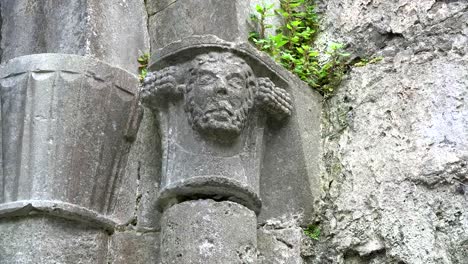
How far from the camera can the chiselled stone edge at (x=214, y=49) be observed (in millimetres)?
2820

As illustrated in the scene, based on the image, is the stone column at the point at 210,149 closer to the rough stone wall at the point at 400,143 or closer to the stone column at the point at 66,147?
the stone column at the point at 66,147

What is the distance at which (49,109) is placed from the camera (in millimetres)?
2758

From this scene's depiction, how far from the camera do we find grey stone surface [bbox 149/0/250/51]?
311 cm

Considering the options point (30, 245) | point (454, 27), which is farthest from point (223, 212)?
point (454, 27)

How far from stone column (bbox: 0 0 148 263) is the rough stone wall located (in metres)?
0.79

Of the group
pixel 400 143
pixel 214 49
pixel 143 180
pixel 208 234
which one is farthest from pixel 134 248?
pixel 400 143

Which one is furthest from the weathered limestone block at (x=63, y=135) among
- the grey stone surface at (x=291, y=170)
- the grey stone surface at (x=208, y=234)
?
the grey stone surface at (x=291, y=170)

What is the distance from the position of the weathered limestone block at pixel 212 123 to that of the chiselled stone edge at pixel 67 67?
0.12 meters

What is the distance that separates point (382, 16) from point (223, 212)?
3.62 feet

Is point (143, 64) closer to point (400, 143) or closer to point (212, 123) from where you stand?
point (212, 123)

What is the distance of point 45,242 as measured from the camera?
8.68 ft

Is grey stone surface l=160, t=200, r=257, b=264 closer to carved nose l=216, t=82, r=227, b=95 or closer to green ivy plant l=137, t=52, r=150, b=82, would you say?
carved nose l=216, t=82, r=227, b=95

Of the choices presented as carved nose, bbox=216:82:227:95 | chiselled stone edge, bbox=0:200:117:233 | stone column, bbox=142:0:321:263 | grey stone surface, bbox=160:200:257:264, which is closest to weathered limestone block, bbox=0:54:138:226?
chiselled stone edge, bbox=0:200:117:233

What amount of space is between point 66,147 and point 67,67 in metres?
0.30
